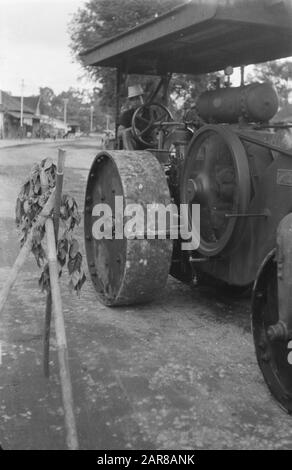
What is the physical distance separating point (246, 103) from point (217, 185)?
0.62 metres

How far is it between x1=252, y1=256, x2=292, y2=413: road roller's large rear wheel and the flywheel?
2.19 feet

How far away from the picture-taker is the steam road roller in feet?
10.2

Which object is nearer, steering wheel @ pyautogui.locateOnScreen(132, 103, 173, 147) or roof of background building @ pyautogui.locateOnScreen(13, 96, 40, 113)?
steering wheel @ pyautogui.locateOnScreen(132, 103, 173, 147)

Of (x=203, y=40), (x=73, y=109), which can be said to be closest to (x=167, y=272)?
(x=203, y=40)

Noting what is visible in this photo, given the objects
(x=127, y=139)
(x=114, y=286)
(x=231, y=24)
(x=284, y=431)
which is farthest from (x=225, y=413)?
(x=127, y=139)

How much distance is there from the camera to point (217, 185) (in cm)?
405

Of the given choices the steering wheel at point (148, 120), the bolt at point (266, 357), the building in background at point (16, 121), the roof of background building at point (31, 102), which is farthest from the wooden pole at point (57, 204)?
the roof of background building at point (31, 102)

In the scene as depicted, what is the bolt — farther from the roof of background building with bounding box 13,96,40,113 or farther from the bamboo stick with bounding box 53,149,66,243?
the roof of background building with bounding box 13,96,40,113

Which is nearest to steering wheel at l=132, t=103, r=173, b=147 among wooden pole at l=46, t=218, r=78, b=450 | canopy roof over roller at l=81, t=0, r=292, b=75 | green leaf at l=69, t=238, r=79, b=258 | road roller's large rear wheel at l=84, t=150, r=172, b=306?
canopy roof over roller at l=81, t=0, r=292, b=75

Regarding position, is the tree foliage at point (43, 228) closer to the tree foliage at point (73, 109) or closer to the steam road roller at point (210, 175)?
the steam road roller at point (210, 175)

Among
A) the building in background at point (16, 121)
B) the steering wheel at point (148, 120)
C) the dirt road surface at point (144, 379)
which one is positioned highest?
the building in background at point (16, 121)

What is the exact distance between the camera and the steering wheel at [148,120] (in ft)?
17.6

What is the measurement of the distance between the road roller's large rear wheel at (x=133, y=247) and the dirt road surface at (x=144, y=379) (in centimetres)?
21

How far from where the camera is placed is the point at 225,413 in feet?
9.84
